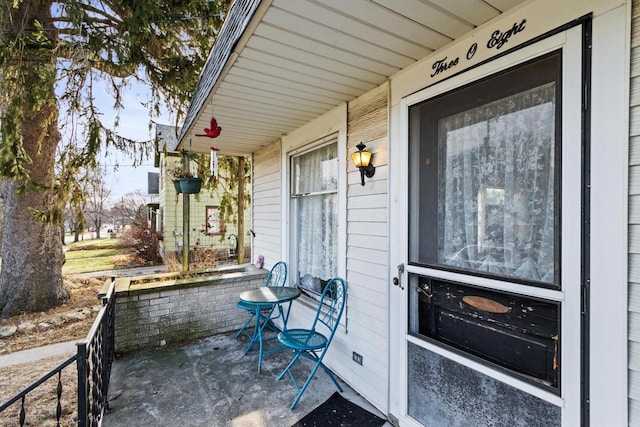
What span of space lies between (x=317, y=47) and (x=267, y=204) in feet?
9.92

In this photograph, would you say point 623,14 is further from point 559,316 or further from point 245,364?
point 245,364

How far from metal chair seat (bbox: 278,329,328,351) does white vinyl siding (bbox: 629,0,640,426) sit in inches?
74.0

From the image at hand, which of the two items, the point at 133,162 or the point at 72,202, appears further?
the point at 133,162

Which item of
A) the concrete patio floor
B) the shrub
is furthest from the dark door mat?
the shrub

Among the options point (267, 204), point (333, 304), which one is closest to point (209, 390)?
point (333, 304)

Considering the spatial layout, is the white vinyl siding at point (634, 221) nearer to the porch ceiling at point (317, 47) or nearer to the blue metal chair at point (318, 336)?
the porch ceiling at point (317, 47)

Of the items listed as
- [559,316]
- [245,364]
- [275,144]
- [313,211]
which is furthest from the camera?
[275,144]

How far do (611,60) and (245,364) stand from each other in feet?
11.6

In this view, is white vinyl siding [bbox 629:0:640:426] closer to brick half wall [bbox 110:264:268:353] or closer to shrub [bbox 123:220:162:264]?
brick half wall [bbox 110:264:268:353]

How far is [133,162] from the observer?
17.1 ft

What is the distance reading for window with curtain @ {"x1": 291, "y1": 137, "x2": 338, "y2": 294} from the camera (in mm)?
3260

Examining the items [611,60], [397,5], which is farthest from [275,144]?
[611,60]

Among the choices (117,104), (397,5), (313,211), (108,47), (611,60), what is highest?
(108,47)

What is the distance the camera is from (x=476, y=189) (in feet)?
5.97
